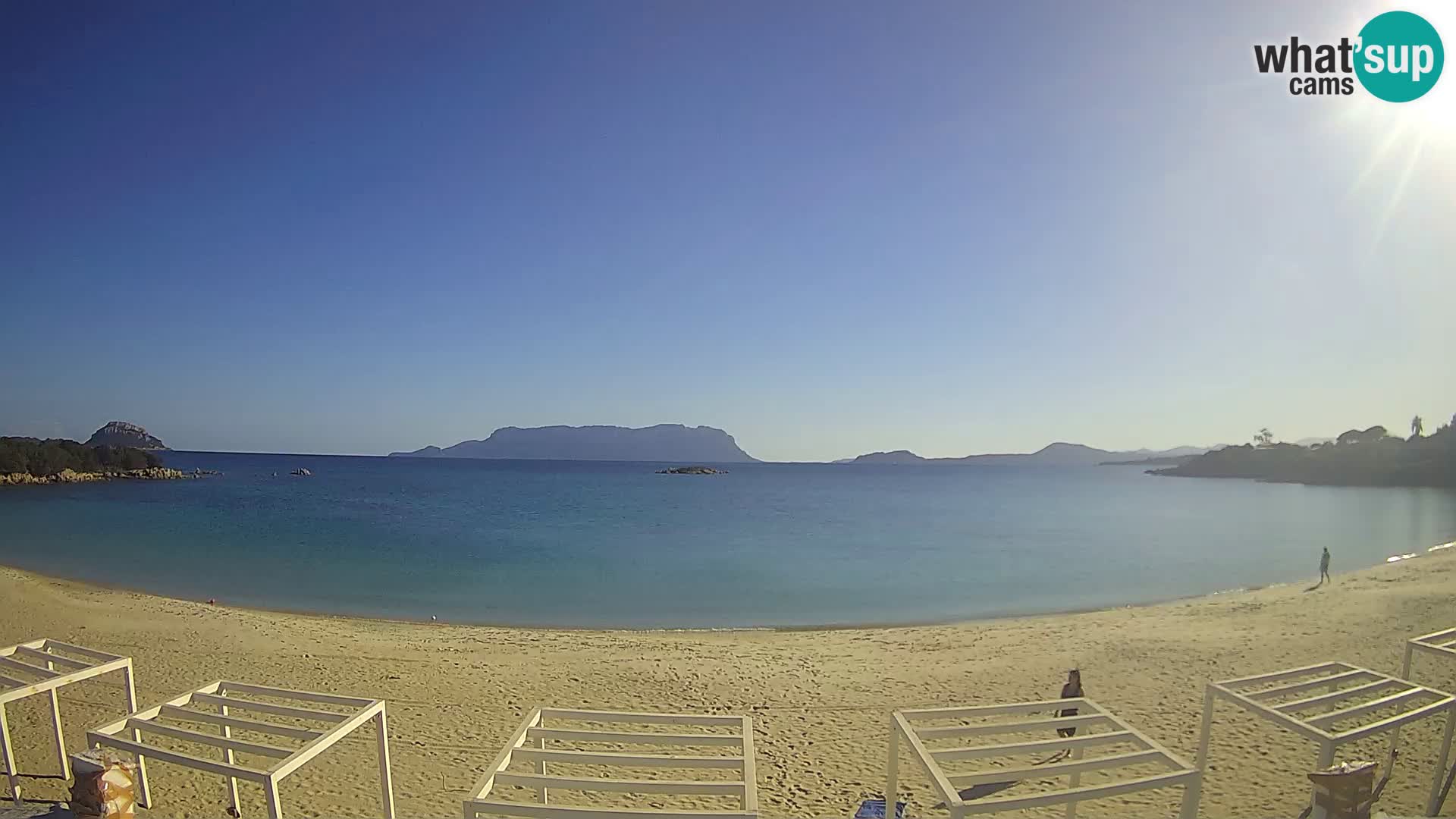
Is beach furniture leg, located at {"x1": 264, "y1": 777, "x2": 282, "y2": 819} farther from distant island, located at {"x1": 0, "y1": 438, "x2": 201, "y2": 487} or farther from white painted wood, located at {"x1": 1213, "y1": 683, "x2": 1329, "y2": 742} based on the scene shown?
distant island, located at {"x1": 0, "y1": 438, "x2": 201, "y2": 487}

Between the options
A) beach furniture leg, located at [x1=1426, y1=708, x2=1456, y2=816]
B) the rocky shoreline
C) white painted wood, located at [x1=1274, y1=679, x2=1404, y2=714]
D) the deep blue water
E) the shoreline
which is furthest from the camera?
the rocky shoreline

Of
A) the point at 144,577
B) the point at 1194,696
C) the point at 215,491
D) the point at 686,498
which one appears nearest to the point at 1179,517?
the point at 686,498

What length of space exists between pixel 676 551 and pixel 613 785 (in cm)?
2668

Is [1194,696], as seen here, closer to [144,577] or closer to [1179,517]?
[144,577]

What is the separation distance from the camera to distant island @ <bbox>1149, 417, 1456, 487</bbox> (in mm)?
71625

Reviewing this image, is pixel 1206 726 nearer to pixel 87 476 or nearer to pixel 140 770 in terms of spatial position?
pixel 140 770

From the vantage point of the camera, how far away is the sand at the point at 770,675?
633 cm

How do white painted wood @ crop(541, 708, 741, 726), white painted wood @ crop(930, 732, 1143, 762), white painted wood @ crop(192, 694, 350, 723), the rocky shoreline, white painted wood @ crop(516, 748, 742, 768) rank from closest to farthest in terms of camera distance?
white painted wood @ crop(516, 748, 742, 768) < white painted wood @ crop(930, 732, 1143, 762) < white painted wood @ crop(192, 694, 350, 723) < white painted wood @ crop(541, 708, 741, 726) < the rocky shoreline

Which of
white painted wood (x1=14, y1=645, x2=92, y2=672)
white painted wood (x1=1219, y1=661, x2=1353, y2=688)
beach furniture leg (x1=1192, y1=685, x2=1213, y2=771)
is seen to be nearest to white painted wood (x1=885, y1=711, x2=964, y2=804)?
beach furniture leg (x1=1192, y1=685, x2=1213, y2=771)

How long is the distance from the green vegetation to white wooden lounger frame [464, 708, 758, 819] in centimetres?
7709

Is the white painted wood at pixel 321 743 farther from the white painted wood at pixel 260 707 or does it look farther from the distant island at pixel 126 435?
the distant island at pixel 126 435

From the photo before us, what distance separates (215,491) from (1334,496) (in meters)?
99.3

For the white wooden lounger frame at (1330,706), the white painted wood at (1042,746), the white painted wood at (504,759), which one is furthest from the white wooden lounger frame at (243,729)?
the white wooden lounger frame at (1330,706)

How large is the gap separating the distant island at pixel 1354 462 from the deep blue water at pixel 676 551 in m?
19.5
